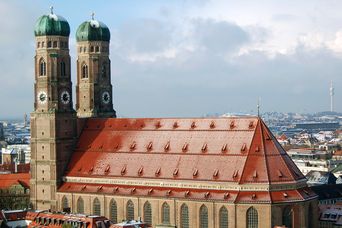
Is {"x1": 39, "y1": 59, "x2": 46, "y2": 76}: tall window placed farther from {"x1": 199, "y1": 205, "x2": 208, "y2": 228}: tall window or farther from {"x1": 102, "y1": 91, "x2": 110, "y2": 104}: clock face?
{"x1": 199, "y1": 205, "x2": 208, "y2": 228}: tall window

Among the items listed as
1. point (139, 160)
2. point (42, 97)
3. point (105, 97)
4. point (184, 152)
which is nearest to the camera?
point (184, 152)

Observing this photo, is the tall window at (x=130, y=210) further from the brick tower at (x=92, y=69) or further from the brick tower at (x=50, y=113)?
the brick tower at (x=92, y=69)

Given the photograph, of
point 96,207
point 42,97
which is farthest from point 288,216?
point 42,97

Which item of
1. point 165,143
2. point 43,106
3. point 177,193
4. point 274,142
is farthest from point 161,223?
point 43,106

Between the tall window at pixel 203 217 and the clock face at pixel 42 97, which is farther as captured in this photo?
the clock face at pixel 42 97

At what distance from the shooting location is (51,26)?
146 m

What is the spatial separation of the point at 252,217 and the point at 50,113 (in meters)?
44.7

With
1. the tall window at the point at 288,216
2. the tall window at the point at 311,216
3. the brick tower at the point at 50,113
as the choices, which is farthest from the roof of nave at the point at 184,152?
the tall window at the point at 311,216

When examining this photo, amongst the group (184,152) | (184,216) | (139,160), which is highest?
(184,152)

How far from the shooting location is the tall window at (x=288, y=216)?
124062 millimetres

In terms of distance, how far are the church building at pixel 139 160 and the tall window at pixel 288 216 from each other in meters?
0.16

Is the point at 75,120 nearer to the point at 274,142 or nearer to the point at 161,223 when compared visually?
the point at 161,223

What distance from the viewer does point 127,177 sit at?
13762 centimetres

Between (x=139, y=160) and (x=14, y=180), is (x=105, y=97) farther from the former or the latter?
(x=14, y=180)
